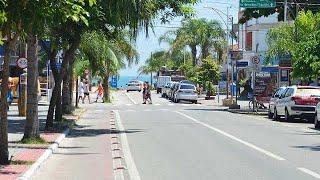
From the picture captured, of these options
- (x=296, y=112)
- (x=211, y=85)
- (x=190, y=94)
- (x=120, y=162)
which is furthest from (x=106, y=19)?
(x=211, y=85)

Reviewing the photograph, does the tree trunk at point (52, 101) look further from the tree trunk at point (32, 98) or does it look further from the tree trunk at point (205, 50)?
the tree trunk at point (205, 50)

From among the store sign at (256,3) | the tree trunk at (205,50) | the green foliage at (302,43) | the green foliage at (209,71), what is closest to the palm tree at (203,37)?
the tree trunk at (205,50)

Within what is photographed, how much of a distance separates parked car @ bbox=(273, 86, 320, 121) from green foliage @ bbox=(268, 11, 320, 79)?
1293mm

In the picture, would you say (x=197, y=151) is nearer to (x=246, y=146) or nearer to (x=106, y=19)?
(x=246, y=146)

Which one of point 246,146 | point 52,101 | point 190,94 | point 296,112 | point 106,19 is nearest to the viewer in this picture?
point 246,146

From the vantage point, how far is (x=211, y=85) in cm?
7012

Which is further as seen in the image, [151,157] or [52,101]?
[52,101]

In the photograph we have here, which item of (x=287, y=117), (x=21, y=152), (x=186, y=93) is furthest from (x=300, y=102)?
(x=186, y=93)

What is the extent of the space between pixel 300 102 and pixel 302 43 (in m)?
4.85

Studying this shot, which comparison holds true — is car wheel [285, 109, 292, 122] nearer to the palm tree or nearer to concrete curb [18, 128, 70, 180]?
concrete curb [18, 128, 70, 180]

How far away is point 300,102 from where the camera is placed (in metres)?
31.7

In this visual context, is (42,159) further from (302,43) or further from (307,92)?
(302,43)

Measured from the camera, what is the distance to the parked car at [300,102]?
104 ft

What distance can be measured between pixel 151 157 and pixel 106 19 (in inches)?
298
